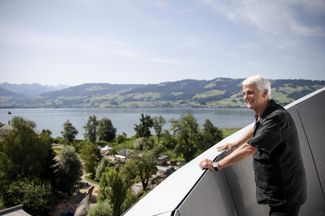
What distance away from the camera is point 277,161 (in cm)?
191

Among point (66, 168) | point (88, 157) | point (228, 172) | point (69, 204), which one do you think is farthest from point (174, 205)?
point (88, 157)

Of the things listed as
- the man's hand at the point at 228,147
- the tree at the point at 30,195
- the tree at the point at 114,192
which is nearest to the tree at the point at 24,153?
the tree at the point at 30,195

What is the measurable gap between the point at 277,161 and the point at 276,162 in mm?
13

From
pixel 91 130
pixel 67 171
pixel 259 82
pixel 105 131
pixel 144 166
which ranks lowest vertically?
pixel 105 131

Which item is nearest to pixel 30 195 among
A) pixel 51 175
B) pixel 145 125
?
pixel 51 175

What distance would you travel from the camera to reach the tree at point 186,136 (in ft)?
147

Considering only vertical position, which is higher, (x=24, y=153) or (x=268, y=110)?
Answer: (x=268, y=110)

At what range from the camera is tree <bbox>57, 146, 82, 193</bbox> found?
27.8 m

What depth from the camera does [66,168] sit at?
28125 millimetres

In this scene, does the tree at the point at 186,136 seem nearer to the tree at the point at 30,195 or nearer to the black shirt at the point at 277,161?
the tree at the point at 30,195

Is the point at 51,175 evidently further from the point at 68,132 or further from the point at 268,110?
the point at 68,132

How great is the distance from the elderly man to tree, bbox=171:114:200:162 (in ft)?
141

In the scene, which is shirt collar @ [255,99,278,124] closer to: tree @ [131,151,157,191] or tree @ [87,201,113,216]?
tree @ [87,201,113,216]

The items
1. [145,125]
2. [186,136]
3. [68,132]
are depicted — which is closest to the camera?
[186,136]
